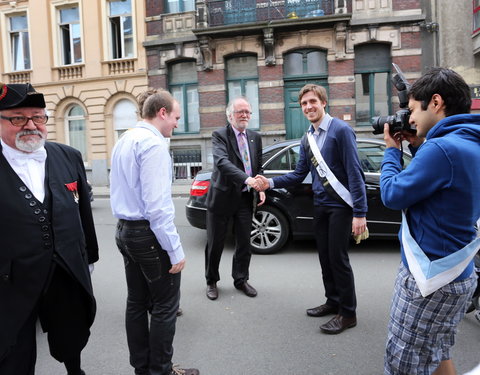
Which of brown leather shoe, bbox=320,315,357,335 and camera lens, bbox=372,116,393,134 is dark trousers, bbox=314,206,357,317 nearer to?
brown leather shoe, bbox=320,315,357,335

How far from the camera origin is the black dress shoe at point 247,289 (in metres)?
4.22

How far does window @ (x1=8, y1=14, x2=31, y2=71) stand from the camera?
1881 centimetres

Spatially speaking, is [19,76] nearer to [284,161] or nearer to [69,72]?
[69,72]

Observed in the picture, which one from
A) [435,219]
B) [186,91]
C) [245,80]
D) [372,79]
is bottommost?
[435,219]

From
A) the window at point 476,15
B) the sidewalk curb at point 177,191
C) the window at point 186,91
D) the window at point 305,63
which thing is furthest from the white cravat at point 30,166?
the window at point 476,15

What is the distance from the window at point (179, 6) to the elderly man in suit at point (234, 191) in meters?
14.3

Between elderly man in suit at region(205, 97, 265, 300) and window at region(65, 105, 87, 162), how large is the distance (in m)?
15.9

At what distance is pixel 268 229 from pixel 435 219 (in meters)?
4.02

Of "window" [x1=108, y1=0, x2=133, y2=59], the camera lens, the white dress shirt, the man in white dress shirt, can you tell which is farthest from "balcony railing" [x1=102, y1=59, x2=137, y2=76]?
the camera lens

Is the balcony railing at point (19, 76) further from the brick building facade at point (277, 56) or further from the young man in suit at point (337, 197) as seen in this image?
the young man in suit at point (337, 197)

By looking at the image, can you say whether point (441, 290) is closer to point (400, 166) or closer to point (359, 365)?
point (400, 166)

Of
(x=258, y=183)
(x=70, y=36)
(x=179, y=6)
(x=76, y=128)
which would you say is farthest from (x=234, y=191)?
(x=70, y=36)

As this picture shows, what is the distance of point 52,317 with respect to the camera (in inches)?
90.0

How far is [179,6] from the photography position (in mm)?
16750
